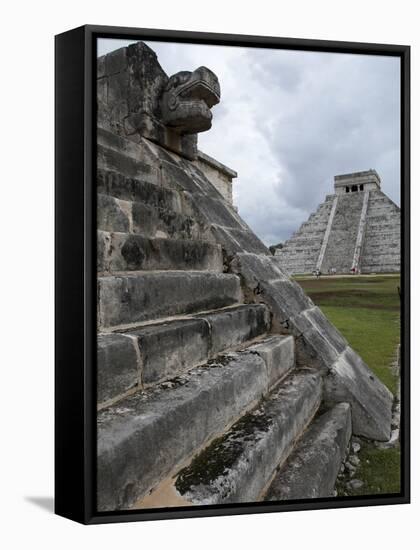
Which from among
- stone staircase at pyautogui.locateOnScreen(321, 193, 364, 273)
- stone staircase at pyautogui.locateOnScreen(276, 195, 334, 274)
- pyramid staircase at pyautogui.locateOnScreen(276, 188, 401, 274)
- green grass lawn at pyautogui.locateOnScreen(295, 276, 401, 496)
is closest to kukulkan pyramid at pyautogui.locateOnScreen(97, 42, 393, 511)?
green grass lawn at pyautogui.locateOnScreen(295, 276, 401, 496)

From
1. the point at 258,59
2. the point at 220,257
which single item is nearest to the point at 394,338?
the point at 220,257

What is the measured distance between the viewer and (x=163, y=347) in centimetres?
216

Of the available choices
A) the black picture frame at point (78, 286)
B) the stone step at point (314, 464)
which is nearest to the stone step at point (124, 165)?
the black picture frame at point (78, 286)

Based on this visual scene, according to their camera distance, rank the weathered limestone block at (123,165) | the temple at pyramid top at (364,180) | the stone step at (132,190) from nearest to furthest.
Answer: the stone step at (132,190) → the weathered limestone block at (123,165) → the temple at pyramid top at (364,180)

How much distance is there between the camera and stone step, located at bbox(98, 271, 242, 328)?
6.93ft

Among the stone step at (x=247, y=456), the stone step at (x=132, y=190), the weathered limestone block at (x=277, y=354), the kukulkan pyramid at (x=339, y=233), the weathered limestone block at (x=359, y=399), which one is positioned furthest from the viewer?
the kukulkan pyramid at (x=339, y=233)

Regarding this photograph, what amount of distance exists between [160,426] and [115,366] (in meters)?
0.31

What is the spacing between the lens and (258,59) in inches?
111

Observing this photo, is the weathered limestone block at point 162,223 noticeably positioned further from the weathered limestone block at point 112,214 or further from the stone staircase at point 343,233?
the stone staircase at point 343,233

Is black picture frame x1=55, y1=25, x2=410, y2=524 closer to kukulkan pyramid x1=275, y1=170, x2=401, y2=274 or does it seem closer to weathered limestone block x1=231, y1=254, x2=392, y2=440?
weathered limestone block x1=231, y1=254, x2=392, y2=440

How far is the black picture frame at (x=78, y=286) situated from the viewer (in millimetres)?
2051

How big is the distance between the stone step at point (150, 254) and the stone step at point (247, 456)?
93cm

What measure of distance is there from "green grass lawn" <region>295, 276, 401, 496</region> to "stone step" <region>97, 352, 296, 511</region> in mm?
1019

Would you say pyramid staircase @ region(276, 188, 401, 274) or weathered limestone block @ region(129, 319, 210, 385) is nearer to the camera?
weathered limestone block @ region(129, 319, 210, 385)
